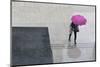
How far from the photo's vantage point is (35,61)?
2.08m

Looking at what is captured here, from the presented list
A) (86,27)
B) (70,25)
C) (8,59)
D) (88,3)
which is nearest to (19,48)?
(8,59)

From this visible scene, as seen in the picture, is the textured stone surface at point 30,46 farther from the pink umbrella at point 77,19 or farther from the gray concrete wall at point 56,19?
the pink umbrella at point 77,19

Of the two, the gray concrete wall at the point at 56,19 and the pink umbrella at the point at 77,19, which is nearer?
the gray concrete wall at the point at 56,19

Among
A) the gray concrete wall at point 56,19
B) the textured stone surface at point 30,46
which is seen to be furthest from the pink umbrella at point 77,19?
the textured stone surface at point 30,46

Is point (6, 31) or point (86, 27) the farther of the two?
point (86, 27)

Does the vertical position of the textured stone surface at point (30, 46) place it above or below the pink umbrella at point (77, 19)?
below

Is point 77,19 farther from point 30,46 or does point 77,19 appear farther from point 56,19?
point 30,46

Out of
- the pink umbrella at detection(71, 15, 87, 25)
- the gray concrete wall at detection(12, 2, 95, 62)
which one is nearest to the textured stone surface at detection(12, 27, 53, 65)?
the gray concrete wall at detection(12, 2, 95, 62)

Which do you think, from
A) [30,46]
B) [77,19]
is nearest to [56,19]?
[77,19]

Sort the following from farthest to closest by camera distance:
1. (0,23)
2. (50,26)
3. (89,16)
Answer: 1. (89,16)
2. (50,26)
3. (0,23)

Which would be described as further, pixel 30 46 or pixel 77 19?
pixel 77 19

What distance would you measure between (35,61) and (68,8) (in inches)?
27.8

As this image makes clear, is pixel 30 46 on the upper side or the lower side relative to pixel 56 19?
lower

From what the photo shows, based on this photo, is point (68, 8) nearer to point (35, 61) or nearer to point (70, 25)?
point (70, 25)
